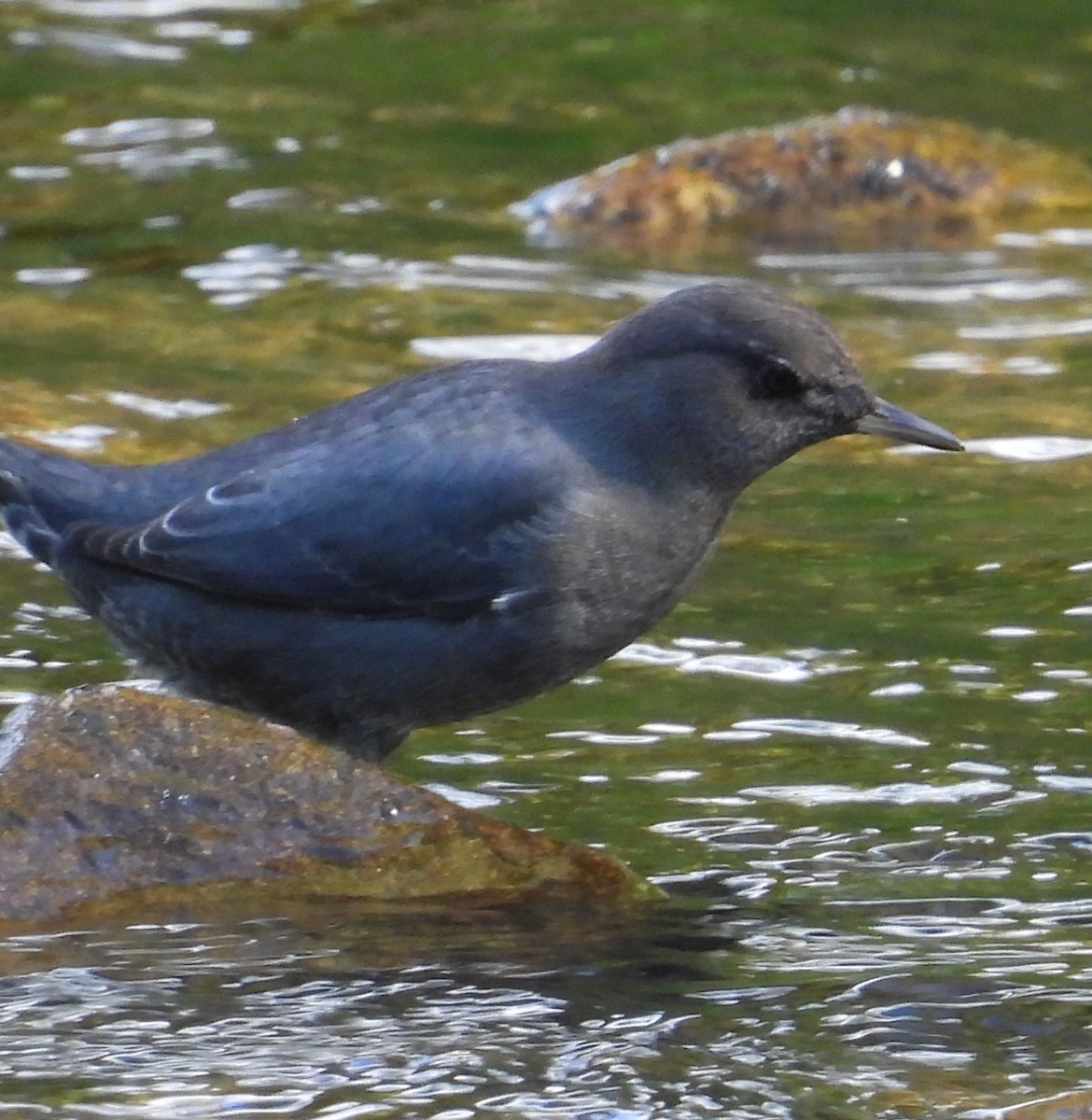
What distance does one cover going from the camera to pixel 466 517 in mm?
5031

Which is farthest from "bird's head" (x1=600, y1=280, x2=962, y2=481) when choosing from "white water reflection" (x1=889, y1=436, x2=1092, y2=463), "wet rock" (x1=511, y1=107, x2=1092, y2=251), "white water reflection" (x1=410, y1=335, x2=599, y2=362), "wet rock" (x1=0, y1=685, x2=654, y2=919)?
"wet rock" (x1=511, y1=107, x2=1092, y2=251)

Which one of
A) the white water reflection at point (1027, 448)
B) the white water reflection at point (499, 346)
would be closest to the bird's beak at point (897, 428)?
the white water reflection at point (1027, 448)

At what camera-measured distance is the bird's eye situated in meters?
5.06

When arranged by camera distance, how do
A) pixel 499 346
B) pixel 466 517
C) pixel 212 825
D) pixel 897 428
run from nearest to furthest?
pixel 212 825 < pixel 466 517 < pixel 897 428 < pixel 499 346

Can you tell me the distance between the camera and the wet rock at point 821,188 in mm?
10461

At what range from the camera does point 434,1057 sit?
386cm

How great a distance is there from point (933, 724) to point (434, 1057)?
2.13m

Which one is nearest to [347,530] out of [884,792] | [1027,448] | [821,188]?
[884,792]

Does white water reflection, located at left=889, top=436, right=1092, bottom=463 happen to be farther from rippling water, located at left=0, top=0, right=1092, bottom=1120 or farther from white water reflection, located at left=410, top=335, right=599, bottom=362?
white water reflection, located at left=410, top=335, right=599, bottom=362

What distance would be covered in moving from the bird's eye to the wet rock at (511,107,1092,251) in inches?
209

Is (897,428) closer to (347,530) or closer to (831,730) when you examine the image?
(831,730)

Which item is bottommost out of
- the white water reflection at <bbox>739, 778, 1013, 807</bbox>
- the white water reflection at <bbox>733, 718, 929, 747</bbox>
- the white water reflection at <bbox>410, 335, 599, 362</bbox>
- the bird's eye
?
the white water reflection at <bbox>739, 778, 1013, 807</bbox>

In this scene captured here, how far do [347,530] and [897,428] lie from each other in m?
1.12

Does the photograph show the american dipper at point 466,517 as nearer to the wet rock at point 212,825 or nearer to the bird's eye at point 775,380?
the bird's eye at point 775,380
